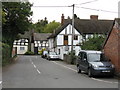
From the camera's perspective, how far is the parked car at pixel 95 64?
1961 centimetres

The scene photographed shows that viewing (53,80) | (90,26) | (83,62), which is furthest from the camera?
(90,26)

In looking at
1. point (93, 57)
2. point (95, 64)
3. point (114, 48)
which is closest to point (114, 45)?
point (114, 48)

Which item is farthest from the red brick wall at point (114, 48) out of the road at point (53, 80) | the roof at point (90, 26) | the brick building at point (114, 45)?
the roof at point (90, 26)

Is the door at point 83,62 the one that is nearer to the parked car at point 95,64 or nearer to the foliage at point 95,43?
the parked car at point 95,64

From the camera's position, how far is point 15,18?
4359cm

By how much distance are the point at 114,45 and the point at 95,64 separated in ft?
9.42

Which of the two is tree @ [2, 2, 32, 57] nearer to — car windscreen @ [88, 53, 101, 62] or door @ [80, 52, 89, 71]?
door @ [80, 52, 89, 71]

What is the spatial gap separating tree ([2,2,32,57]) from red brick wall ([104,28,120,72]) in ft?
69.8

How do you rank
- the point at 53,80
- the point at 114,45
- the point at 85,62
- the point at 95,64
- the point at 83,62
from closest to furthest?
the point at 53,80, the point at 95,64, the point at 85,62, the point at 114,45, the point at 83,62

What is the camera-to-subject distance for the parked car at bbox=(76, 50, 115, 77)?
19609mm

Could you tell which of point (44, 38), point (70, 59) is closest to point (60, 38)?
point (70, 59)

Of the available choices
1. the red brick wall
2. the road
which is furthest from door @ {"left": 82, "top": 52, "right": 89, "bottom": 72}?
the red brick wall

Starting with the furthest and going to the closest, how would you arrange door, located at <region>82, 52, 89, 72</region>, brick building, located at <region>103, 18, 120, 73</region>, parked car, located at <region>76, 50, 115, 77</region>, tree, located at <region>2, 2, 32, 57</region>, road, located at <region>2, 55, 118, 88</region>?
tree, located at <region>2, 2, 32, 57</region>, door, located at <region>82, 52, 89, 72</region>, brick building, located at <region>103, 18, 120, 73</region>, parked car, located at <region>76, 50, 115, 77</region>, road, located at <region>2, 55, 118, 88</region>

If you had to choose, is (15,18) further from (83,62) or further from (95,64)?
(95,64)
